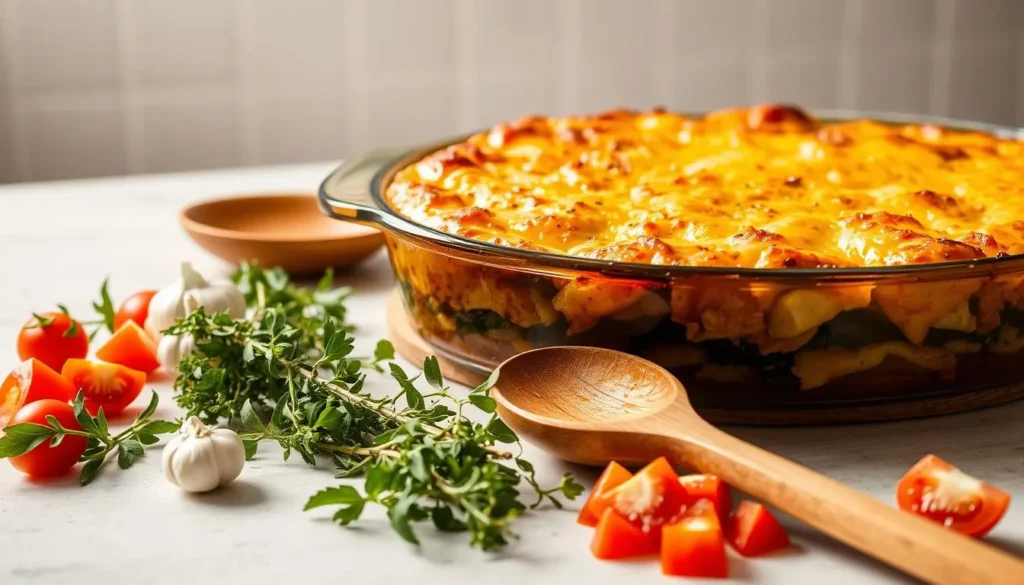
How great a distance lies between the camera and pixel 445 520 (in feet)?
3.57

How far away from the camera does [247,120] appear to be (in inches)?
152

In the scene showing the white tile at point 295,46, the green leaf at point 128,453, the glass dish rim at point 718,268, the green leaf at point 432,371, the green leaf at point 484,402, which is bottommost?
the green leaf at point 128,453

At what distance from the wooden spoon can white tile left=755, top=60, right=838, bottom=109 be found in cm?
328

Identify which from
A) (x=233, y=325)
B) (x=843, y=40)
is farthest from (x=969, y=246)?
(x=843, y=40)

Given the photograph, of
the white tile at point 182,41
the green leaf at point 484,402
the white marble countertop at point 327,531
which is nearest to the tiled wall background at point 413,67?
the white tile at point 182,41

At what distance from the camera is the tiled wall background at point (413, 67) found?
12.0 feet

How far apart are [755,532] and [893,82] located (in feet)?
12.1

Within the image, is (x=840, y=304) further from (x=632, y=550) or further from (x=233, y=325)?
(x=233, y=325)

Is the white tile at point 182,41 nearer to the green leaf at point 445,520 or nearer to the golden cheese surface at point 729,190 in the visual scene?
the golden cheese surface at point 729,190

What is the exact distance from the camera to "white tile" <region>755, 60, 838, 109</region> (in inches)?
170

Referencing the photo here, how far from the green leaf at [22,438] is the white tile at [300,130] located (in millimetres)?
2794

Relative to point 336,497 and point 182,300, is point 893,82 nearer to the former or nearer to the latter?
point 182,300

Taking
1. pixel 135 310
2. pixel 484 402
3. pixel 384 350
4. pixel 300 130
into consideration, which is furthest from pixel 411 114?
pixel 484 402

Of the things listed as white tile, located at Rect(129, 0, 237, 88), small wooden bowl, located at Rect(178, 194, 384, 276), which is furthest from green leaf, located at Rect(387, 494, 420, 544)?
white tile, located at Rect(129, 0, 237, 88)
